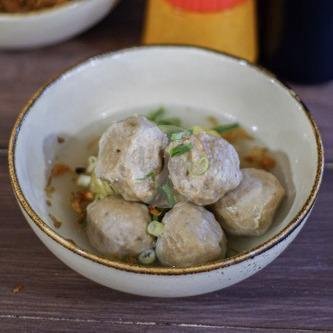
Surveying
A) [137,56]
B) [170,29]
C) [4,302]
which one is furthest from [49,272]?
[170,29]

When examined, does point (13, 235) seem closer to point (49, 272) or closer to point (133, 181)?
point (49, 272)

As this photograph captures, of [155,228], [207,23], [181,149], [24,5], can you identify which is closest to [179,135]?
[181,149]

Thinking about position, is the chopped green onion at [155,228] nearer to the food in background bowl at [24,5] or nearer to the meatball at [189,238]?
the meatball at [189,238]

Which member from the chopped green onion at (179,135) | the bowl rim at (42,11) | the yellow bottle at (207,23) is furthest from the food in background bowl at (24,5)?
the chopped green onion at (179,135)

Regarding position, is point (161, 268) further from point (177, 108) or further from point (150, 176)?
point (177, 108)

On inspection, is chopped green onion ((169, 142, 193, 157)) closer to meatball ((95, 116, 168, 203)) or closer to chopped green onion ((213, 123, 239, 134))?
meatball ((95, 116, 168, 203))

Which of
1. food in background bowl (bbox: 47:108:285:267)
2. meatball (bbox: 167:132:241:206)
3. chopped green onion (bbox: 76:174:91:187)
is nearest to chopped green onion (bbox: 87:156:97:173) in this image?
chopped green onion (bbox: 76:174:91:187)
